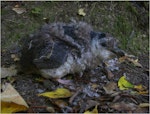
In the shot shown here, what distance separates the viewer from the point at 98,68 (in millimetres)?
3504

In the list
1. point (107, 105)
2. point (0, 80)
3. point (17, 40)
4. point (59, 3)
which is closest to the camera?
point (107, 105)

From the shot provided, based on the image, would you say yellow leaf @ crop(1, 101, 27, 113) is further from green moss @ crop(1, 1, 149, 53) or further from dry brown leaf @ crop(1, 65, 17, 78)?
green moss @ crop(1, 1, 149, 53)

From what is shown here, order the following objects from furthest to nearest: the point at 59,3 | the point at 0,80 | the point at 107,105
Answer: the point at 59,3, the point at 0,80, the point at 107,105

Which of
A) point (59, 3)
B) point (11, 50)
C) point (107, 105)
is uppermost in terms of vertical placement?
point (59, 3)

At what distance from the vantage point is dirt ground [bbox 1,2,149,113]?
2.78 metres

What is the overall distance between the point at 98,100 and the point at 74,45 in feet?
1.70

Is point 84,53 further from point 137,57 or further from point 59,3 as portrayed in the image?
point 59,3

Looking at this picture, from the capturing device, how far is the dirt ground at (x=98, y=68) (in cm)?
278

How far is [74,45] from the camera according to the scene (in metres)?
3.12

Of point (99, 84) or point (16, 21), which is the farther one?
point (16, 21)

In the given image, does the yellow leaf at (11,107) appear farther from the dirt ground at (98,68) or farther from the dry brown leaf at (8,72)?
the dry brown leaf at (8,72)

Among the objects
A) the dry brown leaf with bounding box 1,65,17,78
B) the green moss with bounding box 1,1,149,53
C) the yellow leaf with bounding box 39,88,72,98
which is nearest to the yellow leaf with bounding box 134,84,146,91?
the yellow leaf with bounding box 39,88,72,98

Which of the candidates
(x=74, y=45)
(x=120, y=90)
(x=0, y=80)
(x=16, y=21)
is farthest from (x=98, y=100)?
(x=16, y=21)

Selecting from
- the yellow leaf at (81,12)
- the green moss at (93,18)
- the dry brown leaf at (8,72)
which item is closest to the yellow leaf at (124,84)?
the dry brown leaf at (8,72)
